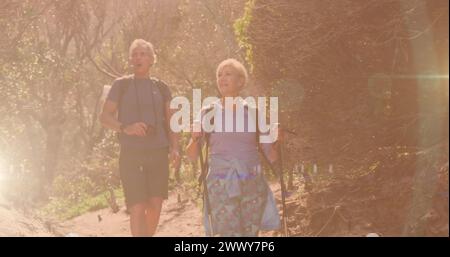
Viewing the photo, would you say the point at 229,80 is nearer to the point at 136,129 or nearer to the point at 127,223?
the point at 136,129

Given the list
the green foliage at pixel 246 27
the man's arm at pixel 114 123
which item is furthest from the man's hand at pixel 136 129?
the green foliage at pixel 246 27

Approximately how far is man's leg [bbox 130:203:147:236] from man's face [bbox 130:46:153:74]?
52.4 inches

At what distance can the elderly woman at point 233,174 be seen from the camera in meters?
5.73

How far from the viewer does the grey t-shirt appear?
260 inches

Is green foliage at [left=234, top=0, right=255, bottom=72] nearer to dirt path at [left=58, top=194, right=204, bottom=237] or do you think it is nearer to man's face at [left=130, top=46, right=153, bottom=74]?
man's face at [left=130, top=46, right=153, bottom=74]

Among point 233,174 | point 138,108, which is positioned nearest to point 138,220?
point 138,108

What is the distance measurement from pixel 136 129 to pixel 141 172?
47cm

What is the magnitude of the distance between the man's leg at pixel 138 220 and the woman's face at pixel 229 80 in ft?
5.43

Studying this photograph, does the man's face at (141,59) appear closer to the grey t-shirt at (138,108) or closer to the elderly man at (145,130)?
the elderly man at (145,130)

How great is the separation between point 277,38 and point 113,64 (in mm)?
18236

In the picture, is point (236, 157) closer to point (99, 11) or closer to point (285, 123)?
point (285, 123)

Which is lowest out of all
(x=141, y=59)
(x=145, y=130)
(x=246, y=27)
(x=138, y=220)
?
(x=138, y=220)

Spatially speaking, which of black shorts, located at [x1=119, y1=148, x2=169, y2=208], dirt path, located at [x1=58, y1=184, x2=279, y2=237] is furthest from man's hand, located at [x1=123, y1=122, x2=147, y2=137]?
dirt path, located at [x1=58, y1=184, x2=279, y2=237]

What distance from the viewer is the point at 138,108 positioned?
→ 6.63 m
